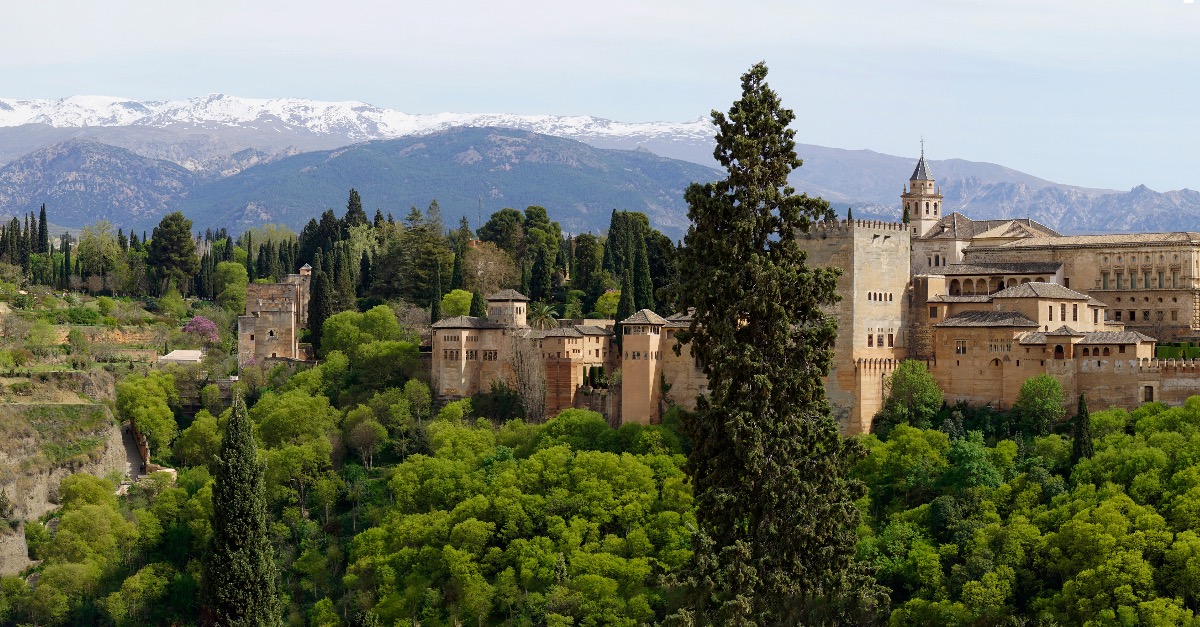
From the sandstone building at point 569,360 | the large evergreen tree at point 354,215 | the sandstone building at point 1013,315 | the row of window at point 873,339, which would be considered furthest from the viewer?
the large evergreen tree at point 354,215

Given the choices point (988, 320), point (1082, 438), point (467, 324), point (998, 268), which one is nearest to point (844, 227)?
point (988, 320)

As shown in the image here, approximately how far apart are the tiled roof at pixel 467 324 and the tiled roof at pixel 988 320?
1631 centimetres

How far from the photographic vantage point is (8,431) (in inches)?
2574

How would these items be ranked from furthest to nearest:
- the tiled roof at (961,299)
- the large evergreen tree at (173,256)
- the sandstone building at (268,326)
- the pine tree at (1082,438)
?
the large evergreen tree at (173,256)
the sandstone building at (268,326)
the tiled roof at (961,299)
the pine tree at (1082,438)

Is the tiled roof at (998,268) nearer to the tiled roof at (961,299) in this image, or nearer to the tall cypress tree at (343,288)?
the tiled roof at (961,299)

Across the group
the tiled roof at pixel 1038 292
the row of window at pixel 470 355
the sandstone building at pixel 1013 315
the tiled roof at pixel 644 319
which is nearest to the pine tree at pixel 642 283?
the row of window at pixel 470 355

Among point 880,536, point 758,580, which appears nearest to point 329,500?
point 880,536

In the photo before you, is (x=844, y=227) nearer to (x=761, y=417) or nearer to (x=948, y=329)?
(x=948, y=329)

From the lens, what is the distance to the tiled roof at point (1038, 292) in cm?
5334

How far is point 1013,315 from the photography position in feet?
175

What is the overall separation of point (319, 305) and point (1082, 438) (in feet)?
117

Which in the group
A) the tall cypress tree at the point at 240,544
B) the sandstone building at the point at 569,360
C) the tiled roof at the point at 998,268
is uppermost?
the tiled roof at the point at 998,268

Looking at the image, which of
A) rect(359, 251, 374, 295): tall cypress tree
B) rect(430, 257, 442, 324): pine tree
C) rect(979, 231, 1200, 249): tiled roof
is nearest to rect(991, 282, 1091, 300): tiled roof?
rect(979, 231, 1200, 249): tiled roof

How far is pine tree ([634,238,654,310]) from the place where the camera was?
213 ft
